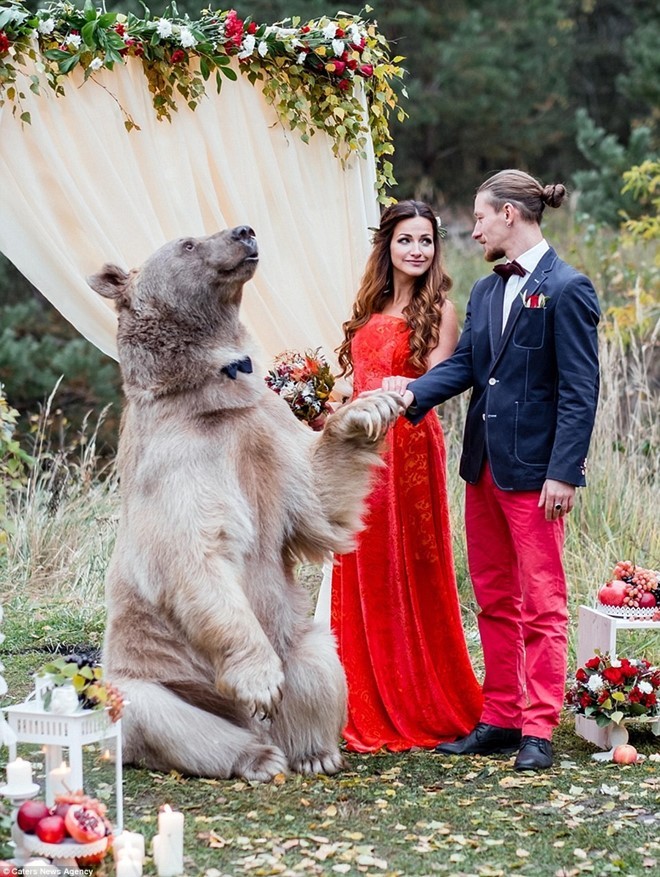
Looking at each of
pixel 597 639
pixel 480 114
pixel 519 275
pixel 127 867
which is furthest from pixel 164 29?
pixel 480 114

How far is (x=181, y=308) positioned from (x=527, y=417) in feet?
3.90

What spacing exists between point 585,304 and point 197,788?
1965 mm

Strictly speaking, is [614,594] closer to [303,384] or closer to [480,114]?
[303,384]

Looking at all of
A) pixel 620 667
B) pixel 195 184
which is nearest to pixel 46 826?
pixel 620 667

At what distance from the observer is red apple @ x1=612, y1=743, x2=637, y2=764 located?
4.12 m

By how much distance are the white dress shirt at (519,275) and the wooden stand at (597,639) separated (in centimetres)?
119

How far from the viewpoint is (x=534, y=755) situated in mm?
4004

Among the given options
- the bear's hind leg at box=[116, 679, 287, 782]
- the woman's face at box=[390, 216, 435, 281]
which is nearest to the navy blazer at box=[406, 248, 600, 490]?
the woman's face at box=[390, 216, 435, 281]

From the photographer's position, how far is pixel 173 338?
3859 mm

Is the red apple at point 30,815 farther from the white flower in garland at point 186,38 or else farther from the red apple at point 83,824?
the white flower in garland at point 186,38

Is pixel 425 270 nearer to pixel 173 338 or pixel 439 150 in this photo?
pixel 173 338

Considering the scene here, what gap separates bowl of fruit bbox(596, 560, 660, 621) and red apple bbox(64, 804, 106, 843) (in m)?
2.24

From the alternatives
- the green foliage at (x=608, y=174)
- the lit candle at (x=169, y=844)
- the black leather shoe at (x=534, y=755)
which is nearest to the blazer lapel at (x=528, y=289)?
the black leather shoe at (x=534, y=755)

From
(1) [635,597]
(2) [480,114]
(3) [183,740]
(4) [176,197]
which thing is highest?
(2) [480,114]
